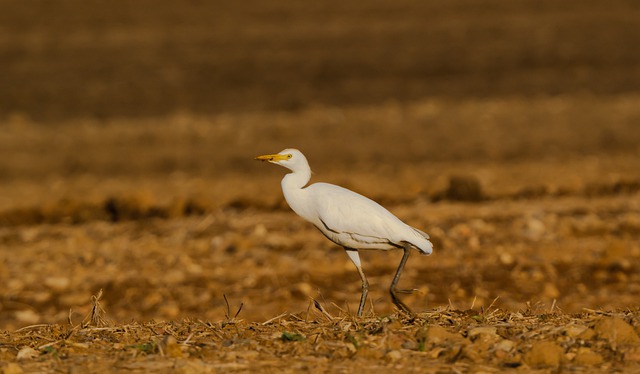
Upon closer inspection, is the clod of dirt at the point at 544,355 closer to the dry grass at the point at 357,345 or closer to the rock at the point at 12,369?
the dry grass at the point at 357,345

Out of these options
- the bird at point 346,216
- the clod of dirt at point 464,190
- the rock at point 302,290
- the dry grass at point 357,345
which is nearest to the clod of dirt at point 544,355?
the dry grass at point 357,345

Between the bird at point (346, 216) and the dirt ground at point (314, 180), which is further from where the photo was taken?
the bird at point (346, 216)

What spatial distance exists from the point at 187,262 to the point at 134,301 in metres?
0.95

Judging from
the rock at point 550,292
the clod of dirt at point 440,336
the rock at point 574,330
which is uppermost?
the rock at point 574,330

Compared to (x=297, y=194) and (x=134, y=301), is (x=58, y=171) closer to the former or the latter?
(x=134, y=301)

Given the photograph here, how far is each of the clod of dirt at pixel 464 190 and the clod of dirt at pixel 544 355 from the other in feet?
24.2

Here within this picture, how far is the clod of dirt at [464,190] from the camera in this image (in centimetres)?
1280

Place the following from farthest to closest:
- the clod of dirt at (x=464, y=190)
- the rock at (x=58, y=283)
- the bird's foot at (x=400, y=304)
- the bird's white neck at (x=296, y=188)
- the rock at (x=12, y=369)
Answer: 1. the clod of dirt at (x=464, y=190)
2. the rock at (x=58, y=283)
3. the bird's white neck at (x=296, y=188)
4. the bird's foot at (x=400, y=304)
5. the rock at (x=12, y=369)

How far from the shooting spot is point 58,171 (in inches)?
645

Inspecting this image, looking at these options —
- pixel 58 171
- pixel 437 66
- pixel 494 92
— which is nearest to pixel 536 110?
pixel 494 92

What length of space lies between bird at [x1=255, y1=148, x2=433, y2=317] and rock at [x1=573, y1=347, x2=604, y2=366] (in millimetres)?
1230

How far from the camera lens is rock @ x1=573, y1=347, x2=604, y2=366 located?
5.37 meters

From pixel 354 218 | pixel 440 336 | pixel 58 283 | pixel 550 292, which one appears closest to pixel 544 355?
pixel 440 336

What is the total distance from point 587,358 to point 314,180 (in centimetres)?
829
